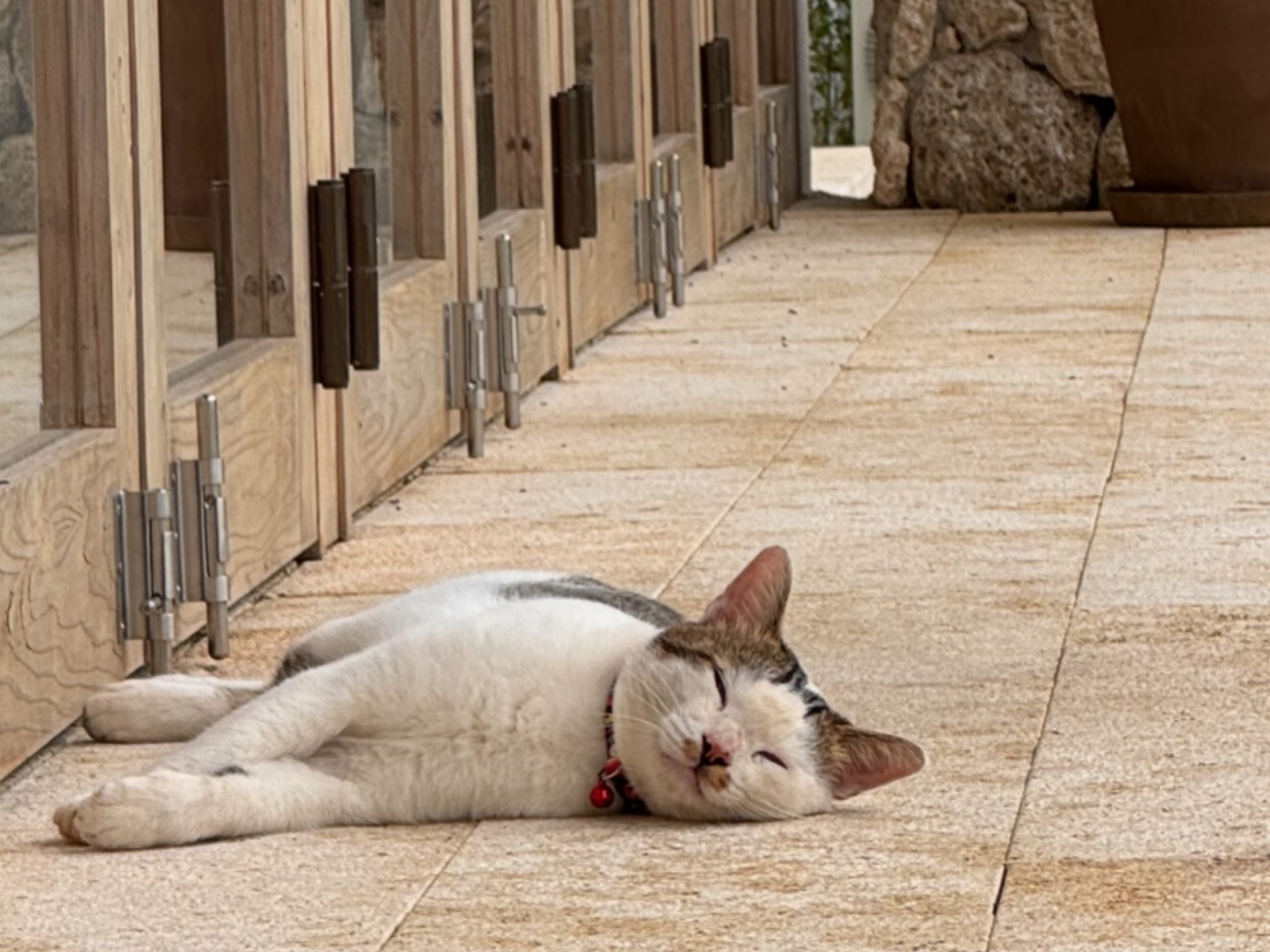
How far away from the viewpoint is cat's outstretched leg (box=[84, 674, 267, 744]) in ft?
9.72

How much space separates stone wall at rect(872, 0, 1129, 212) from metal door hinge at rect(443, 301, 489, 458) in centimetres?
409

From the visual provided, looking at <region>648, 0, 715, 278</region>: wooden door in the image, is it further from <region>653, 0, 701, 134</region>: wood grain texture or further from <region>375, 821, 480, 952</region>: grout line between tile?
<region>375, 821, 480, 952</region>: grout line between tile

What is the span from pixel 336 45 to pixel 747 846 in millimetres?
1966

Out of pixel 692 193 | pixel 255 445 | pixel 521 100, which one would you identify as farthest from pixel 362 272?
pixel 692 193

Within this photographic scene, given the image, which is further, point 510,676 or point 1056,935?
point 510,676

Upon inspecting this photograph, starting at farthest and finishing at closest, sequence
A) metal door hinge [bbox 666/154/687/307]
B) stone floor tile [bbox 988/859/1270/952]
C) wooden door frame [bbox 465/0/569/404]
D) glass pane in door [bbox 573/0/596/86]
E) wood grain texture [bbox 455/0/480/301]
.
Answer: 1. metal door hinge [bbox 666/154/687/307]
2. glass pane in door [bbox 573/0/596/86]
3. wooden door frame [bbox 465/0/569/404]
4. wood grain texture [bbox 455/0/480/301]
5. stone floor tile [bbox 988/859/1270/952]

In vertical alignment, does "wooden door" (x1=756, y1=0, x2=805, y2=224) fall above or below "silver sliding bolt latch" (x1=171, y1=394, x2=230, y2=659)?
above

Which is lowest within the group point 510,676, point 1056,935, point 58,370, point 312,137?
point 1056,935

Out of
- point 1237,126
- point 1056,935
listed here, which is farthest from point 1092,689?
point 1237,126

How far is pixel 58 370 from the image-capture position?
314cm

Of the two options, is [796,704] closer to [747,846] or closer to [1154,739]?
[747,846]

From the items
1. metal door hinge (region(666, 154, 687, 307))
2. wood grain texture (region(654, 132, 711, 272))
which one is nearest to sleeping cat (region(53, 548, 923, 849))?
metal door hinge (region(666, 154, 687, 307))

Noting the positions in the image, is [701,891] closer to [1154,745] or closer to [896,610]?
[1154,745]

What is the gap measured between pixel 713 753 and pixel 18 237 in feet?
3.52
